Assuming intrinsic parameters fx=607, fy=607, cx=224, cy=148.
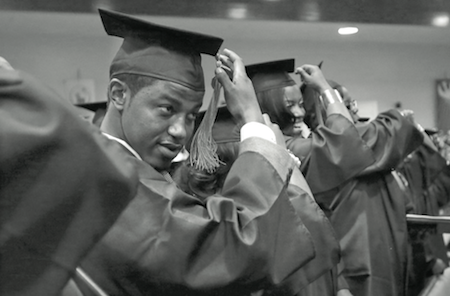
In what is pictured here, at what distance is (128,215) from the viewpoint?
1.09 m

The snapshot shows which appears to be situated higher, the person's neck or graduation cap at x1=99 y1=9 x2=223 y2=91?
graduation cap at x1=99 y1=9 x2=223 y2=91

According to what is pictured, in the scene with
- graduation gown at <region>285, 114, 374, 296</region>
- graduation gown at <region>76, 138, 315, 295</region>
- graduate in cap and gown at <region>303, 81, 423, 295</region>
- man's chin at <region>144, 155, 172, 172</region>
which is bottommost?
graduate in cap and gown at <region>303, 81, 423, 295</region>

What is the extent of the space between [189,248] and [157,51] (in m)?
0.55

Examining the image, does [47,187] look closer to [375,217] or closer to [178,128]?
Result: [178,128]

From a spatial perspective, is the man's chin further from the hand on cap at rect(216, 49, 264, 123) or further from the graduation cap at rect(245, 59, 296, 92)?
the graduation cap at rect(245, 59, 296, 92)

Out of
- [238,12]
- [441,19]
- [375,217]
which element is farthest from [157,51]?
[441,19]

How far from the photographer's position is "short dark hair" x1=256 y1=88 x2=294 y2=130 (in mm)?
2492

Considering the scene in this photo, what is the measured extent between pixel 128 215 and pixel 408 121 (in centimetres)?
189

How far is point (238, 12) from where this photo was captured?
2.38 meters

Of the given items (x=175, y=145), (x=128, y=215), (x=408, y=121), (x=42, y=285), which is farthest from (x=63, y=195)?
(x=408, y=121)

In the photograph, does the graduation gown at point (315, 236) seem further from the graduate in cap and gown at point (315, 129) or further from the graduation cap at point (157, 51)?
the graduate in cap and gown at point (315, 129)

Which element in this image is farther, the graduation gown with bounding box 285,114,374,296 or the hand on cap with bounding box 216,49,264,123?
the graduation gown with bounding box 285,114,374,296

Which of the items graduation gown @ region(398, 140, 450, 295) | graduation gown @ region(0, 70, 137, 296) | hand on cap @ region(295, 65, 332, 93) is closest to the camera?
graduation gown @ region(0, 70, 137, 296)

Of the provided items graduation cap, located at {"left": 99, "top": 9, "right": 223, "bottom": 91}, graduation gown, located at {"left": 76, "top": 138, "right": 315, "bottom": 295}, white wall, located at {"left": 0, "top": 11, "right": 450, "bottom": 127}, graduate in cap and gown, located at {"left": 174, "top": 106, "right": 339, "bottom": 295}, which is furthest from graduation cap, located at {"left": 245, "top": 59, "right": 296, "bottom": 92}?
graduation gown, located at {"left": 76, "top": 138, "right": 315, "bottom": 295}
